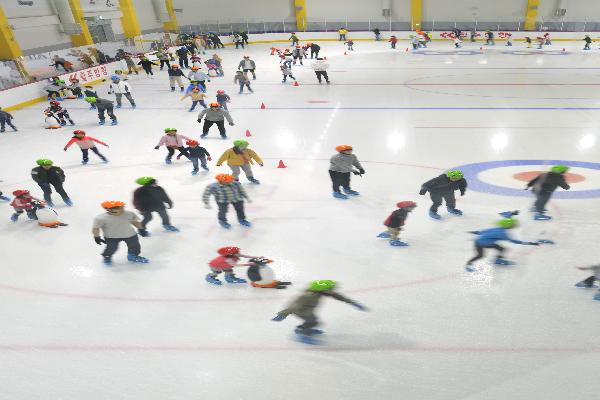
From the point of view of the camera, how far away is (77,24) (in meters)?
26.9

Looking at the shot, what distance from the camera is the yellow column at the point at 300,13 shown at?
37.3 m

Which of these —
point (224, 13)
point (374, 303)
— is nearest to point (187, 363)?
point (374, 303)

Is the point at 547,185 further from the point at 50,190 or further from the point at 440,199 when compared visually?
the point at 50,190

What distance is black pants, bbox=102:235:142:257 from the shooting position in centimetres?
615

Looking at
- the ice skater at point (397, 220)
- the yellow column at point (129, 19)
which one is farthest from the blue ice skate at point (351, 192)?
the yellow column at point (129, 19)

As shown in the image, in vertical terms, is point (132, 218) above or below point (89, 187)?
above

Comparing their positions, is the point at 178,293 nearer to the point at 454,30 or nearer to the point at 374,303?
the point at 374,303

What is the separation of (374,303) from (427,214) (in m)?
2.87

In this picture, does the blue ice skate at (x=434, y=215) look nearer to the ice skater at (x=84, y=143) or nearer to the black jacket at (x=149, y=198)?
the black jacket at (x=149, y=198)

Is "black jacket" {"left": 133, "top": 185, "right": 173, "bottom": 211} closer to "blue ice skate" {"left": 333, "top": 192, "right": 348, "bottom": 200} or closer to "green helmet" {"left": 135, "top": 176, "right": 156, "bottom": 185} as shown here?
"green helmet" {"left": 135, "top": 176, "right": 156, "bottom": 185}

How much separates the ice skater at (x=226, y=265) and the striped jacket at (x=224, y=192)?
160 cm

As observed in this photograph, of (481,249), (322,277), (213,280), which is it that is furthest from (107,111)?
(481,249)

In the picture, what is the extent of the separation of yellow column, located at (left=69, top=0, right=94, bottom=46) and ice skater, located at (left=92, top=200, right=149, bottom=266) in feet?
87.3

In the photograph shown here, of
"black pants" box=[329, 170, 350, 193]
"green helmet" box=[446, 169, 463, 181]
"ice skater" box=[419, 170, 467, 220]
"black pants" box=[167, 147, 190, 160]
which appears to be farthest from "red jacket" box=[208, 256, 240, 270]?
"black pants" box=[167, 147, 190, 160]
